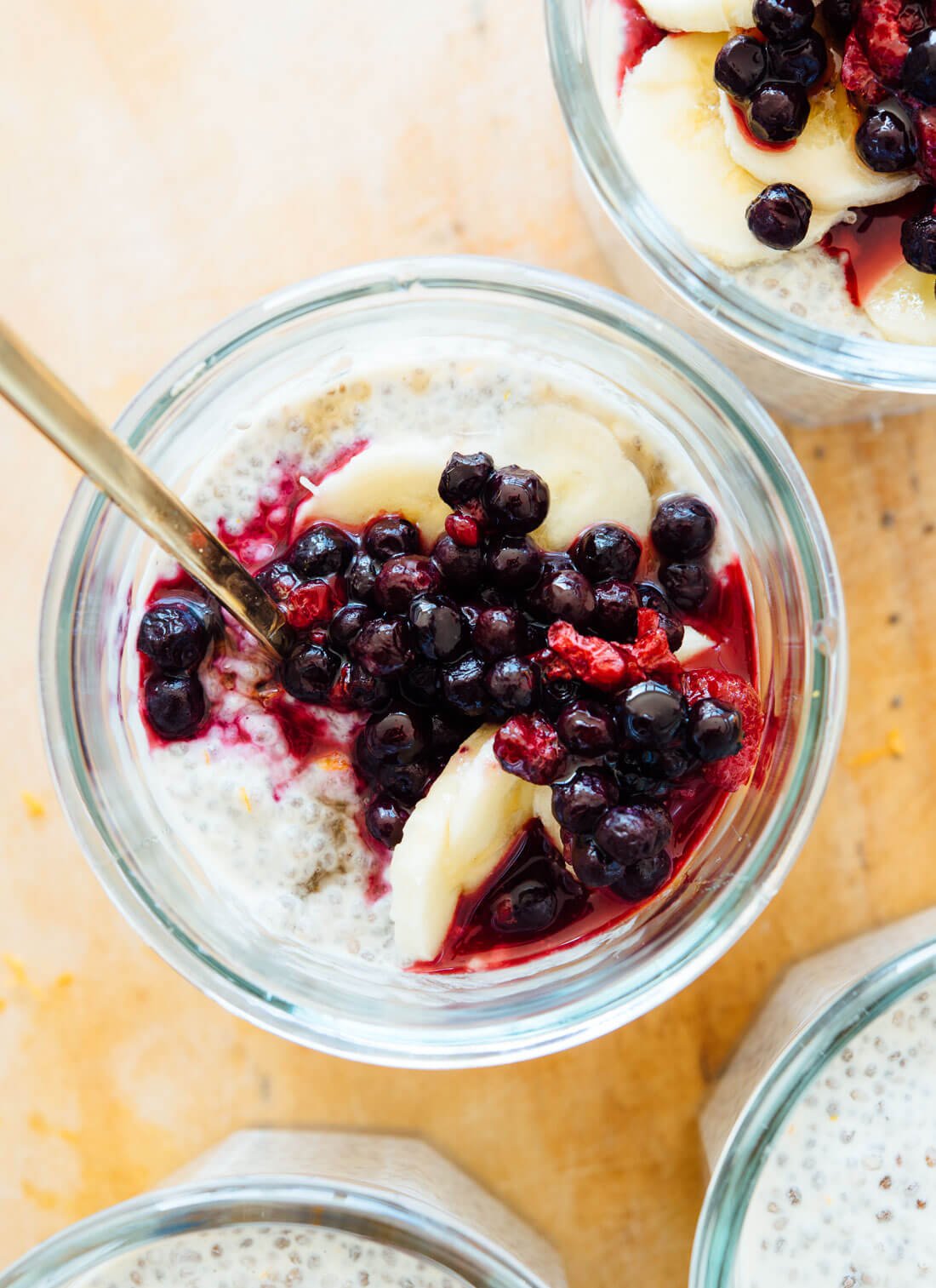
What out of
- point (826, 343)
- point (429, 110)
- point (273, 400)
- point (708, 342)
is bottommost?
point (273, 400)

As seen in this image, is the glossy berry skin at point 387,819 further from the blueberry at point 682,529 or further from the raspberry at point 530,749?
the blueberry at point 682,529

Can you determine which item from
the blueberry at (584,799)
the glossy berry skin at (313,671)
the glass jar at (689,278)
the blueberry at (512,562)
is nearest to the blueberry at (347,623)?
the glossy berry skin at (313,671)

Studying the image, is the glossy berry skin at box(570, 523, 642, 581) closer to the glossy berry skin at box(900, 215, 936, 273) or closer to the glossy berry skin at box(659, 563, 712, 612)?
the glossy berry skin at box(659, 563, 712, 612)

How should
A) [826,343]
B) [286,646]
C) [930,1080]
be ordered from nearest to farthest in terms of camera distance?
[286,646] → [826,343] → [930,1080]

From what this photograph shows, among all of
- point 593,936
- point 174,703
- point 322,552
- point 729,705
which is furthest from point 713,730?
point 174,703

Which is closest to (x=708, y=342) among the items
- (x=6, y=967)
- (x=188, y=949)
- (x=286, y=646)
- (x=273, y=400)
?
(x=273, y=400)

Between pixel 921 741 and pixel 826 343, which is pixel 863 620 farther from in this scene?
pixel 826 343
